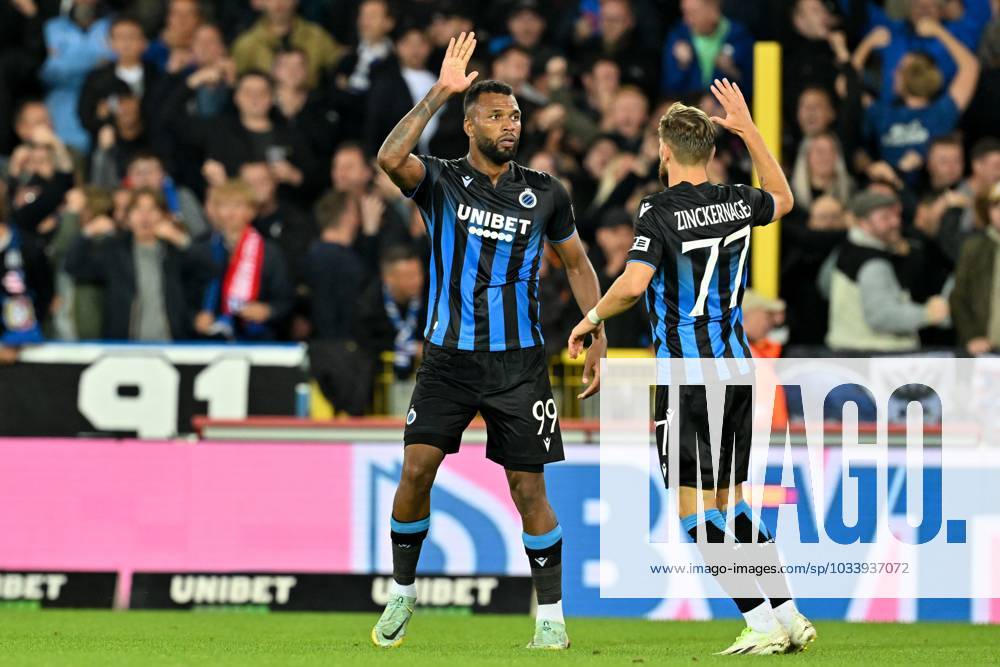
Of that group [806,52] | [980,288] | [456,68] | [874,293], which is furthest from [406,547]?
[806,52]

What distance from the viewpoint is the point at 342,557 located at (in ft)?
37.3

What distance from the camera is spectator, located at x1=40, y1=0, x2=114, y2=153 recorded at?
1616cm

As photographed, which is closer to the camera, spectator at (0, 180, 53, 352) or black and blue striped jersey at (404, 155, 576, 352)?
black and blue striped jersey at (404, 155, 576, 352)

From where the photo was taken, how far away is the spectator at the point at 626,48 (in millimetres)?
15398

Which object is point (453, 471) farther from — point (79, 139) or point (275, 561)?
point (79, 139)

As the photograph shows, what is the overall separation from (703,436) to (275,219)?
6858mm

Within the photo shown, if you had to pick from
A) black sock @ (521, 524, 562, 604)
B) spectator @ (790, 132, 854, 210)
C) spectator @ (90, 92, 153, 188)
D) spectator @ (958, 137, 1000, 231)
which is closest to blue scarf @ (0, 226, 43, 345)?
spectator @ (90, 92, 153, 188)

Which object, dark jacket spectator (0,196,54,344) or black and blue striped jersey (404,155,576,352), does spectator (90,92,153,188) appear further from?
black and blue striped jersey (404,155,576,352)

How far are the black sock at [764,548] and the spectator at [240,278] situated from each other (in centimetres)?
595

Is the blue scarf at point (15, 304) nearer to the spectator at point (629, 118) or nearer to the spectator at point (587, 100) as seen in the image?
the spectator at point (587, 100)

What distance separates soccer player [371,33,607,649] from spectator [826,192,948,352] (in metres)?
4.86

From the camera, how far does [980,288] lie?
12805mm

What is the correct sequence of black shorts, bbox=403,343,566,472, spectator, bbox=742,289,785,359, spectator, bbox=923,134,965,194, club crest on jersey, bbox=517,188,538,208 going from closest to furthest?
black shorts, bbox=403,343,566,472 → club crest on jersey, bbox=517,188,538,208 → spectator, bbox=742,289,785,359 → spectator, bbox=923,134,965,194

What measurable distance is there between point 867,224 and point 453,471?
12.6ft
